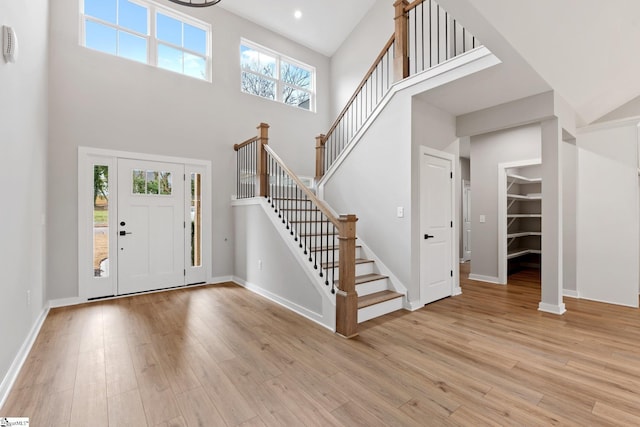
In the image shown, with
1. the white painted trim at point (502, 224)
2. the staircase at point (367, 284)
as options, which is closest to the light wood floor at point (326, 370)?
the staircase at point (367, 284)

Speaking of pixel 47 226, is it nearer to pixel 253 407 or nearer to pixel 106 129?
pixel 106 129

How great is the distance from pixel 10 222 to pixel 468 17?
12.2ft

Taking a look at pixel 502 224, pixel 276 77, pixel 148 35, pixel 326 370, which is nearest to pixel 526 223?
pixel 502 224

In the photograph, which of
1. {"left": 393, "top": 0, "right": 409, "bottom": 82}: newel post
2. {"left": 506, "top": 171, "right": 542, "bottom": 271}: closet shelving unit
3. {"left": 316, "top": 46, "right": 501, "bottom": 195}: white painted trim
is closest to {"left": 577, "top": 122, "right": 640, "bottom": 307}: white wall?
{"left": 506, "top": 171, "right": 542, "bottom": 271}: closet shelving unit

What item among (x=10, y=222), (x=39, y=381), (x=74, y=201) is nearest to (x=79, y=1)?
(x=74, y=201)

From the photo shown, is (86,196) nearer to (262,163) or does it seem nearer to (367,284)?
(262,163)

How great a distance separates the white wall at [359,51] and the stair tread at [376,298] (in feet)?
14.4

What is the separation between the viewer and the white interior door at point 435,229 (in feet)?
13.0

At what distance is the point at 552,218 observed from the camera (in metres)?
3.75

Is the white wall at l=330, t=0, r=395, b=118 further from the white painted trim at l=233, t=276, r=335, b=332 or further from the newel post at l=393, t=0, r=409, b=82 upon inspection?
the white painted trim at l=233, t=276, r=335, b=332

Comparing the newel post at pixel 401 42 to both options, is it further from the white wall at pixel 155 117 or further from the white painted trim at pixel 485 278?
the white painted trim at pixel 485 278

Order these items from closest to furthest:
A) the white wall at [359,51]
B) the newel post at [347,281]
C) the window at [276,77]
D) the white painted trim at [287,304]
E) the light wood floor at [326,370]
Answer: the light wood floor at [326,370] → the newel post at [347,281] → the white painted trim at [287,304] → the window at [276,77] → the white wall at [359,51]

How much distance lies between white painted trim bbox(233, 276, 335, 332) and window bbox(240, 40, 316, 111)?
373 cm

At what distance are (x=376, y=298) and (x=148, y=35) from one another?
5.29 metres
